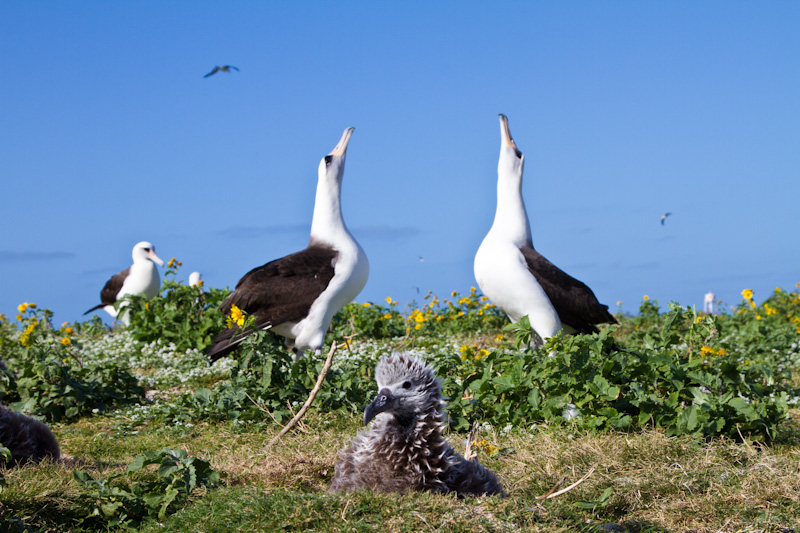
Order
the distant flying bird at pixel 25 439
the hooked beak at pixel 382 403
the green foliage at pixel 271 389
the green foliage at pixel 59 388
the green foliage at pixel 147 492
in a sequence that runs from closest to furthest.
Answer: the hooked beak at pixel 382 403, the green foliage at pixel 147 492, the distant flying bird at pixel 25 439, the green foliage at pixel 271 389, the green foliage at pixel 59 388

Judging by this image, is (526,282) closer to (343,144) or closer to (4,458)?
(343,144)

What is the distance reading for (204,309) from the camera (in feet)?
34.8

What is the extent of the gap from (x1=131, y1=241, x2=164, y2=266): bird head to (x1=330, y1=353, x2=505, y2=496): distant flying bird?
14.0 m

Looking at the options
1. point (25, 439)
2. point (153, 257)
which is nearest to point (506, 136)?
point (25, 439)

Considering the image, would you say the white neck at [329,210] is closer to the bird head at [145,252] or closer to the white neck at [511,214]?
the white neck at [511,214]

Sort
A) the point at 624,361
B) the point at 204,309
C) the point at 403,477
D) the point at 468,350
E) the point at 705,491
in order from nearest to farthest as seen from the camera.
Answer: the point at 403,477, the point at 705,491, the point at 624,361, the point at 468,350, the point at 204,309

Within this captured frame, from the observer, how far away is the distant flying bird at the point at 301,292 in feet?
27.3

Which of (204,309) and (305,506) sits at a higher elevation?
(204,309)

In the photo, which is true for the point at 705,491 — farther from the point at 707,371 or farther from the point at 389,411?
the point at 389,411

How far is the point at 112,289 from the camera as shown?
1688 centimetres

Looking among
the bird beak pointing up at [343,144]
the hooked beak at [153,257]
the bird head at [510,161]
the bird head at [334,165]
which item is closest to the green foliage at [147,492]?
the bird head at [510,161]

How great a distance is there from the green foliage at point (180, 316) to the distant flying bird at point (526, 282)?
12.1ft

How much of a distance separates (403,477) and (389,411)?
0.94 feet

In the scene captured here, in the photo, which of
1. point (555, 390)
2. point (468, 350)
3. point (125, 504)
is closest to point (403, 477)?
point (125, 504)
